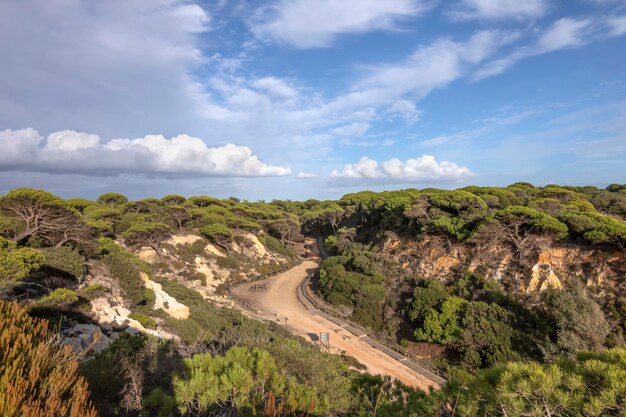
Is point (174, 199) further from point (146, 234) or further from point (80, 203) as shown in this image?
point (146, 234)

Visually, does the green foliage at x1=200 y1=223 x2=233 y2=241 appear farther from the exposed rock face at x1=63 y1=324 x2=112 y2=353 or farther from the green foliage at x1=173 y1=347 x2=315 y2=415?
the green foliage at x1=173 y1=347 x2=315 y2=415

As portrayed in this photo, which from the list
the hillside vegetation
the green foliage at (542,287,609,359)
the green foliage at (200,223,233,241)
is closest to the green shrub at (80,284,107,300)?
the hillside vegetation

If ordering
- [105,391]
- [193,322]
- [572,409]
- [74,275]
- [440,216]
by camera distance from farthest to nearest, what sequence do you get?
[440,216] → [193,322] → [74,275] → [105,391] → [572,409]

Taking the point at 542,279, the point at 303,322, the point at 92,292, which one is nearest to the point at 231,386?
the point at 92,292

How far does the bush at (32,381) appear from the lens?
2.59 metres

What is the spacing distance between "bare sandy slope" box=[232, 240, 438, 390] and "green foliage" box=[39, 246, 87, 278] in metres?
12.5

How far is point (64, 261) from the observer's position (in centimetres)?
1324

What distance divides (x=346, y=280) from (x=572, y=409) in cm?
2555

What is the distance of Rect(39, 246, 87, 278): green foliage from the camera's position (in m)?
12.9

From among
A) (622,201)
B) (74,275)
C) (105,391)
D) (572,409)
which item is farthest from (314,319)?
(622,201)

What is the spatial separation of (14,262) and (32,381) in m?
9.62

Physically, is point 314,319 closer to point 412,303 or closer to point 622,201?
point 412,303

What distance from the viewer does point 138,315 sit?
46.0ft

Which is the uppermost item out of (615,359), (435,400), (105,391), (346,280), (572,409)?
(615,359)
